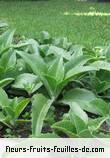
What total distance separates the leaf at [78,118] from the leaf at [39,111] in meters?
0.20

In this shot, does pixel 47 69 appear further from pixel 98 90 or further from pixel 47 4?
pixel 47 4

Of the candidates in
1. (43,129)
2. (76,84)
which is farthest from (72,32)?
(43,129)

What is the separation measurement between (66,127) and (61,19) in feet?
31.8

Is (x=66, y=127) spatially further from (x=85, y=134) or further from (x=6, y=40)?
(x=6, y=40)

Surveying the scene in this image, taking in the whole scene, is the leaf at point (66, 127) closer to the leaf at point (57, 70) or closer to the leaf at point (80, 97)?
the leaf at point (80, 97)

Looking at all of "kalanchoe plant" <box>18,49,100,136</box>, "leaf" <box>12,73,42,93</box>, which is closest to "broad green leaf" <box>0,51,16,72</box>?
"leaf" <box>12,73,42,93</box>

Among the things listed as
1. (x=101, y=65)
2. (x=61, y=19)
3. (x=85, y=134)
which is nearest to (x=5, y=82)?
(x=101, y=65)

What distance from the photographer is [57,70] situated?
136 inches

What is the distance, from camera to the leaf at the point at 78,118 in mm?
2824

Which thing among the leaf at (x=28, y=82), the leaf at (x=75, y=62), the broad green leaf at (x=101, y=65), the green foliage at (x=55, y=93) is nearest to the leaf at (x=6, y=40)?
the green foliage at (x=55, y=93)

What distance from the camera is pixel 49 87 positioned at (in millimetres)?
3393

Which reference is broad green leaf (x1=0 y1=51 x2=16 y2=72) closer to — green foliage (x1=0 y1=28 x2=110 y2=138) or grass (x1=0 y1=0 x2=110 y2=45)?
green foliage (x1=0 y1=28 x2=110 y2=138)

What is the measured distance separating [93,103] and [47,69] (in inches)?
21.0

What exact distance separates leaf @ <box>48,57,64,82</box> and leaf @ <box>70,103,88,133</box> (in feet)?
1.28
